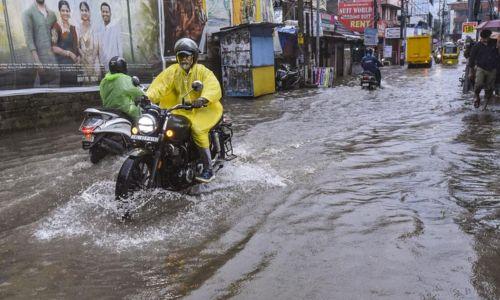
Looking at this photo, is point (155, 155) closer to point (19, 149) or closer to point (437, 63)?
point (19, 149)

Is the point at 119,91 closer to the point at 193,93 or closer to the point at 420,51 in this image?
the point at 193,93

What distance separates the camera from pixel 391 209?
491cm

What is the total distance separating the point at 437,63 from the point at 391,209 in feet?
162

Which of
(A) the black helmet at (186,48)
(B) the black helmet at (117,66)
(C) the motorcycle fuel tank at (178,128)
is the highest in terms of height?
(A) the black helmet at (186,48)

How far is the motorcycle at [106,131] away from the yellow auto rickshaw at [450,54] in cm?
4515

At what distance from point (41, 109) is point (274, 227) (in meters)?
8.13

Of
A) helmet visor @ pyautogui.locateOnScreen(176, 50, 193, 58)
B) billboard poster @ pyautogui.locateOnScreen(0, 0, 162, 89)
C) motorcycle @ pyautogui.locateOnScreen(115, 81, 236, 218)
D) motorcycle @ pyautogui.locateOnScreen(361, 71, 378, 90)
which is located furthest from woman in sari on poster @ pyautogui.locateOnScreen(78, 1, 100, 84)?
motorcycle @ pyautogui.locateOnScreen(361, 71, 378, 90)

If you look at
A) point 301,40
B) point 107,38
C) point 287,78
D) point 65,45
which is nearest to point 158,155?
point 65,45

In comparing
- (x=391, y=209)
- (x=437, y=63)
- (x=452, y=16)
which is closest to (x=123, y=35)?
(x=391, y=209)

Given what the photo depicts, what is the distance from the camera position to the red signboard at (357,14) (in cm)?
4806

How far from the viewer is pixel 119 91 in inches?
273

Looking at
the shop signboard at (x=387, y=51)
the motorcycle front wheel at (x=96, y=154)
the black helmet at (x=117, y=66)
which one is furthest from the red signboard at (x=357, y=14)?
the motorcycle front wheel at (x=96, y=154)

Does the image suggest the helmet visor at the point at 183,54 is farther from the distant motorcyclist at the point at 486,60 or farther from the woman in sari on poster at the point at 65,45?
the distant motorcyclist at the point at 486,60

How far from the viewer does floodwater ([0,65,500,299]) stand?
3389 millimetres
